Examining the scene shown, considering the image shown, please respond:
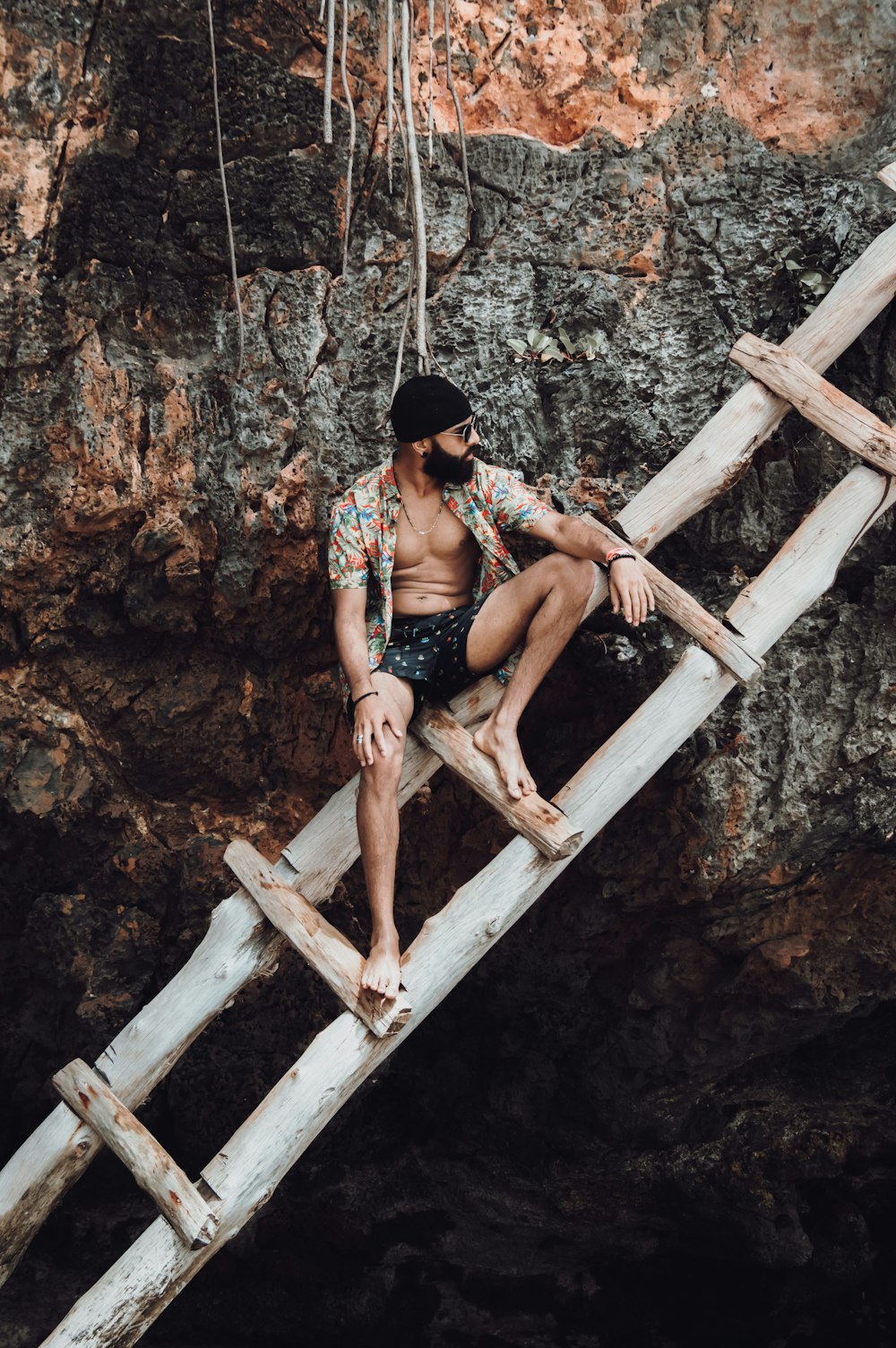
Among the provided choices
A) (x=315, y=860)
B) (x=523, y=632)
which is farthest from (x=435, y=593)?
(x=315, y=860)

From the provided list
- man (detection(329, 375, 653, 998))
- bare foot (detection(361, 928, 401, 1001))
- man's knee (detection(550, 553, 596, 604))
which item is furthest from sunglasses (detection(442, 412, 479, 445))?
bare foot (detection(361, 928, 401, 1001))

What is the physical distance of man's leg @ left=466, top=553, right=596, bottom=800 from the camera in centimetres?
334

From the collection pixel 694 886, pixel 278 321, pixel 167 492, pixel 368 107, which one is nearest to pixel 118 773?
pixel 167 492

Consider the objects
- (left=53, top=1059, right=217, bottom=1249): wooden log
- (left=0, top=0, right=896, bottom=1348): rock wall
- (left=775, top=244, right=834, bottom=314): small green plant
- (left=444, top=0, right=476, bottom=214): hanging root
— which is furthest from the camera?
(left=775, top=244, right=834, bottom=314): small green plant

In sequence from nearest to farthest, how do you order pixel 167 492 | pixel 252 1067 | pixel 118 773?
pixel 167 492, pixel 118 773, pixel 252 1067

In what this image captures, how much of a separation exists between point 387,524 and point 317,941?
47.6 inches

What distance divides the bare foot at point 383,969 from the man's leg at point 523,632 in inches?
20.8

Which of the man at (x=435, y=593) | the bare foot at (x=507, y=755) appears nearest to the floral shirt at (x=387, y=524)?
the man at (x=435, y=593)

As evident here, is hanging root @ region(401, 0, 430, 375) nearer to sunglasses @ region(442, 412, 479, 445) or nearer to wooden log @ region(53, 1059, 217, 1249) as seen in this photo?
sunglasses @ region(442, 412, 479, 445)

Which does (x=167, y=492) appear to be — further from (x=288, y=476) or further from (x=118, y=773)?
(x=118, y=773)

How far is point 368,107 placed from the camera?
379cm

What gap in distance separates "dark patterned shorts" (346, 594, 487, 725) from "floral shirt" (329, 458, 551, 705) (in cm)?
5

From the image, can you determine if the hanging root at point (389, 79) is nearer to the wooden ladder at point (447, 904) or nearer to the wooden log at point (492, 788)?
the wooden ladder at point (447, 904)

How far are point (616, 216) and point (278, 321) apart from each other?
3.90 ft
